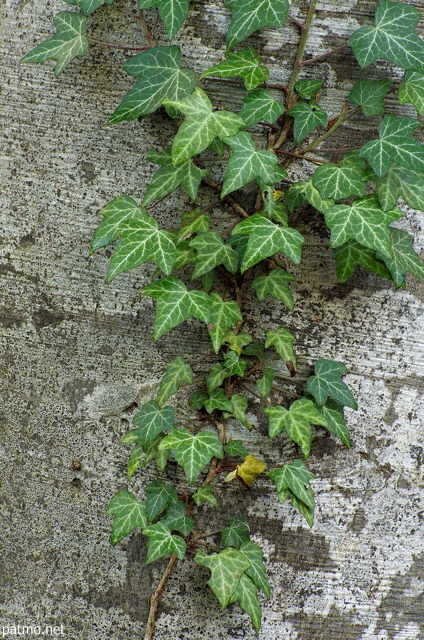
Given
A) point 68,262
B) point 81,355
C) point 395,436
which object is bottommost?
point 395,436

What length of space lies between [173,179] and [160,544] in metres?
0.90

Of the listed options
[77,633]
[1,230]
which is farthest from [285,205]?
[77,633]

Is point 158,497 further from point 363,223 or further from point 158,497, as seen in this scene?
point 363,223

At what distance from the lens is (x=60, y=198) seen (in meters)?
1.41

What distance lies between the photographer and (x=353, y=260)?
1.32 metres

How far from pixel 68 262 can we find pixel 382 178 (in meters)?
0.87

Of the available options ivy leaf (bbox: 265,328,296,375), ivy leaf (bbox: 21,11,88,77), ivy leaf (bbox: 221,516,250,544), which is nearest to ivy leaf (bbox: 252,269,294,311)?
ivy leaf (bbox: 265,328,296,375)

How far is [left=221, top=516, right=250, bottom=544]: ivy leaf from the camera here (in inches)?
52.6

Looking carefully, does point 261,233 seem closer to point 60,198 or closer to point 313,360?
point 313,360

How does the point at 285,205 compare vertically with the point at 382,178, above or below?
below

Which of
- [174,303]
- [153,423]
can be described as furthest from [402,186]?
[153,423]

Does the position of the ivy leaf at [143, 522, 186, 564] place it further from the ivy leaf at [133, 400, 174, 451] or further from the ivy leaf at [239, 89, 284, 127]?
the ivy leaf at [239, 89, 284, 127]

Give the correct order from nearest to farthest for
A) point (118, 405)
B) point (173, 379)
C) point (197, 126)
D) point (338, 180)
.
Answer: point (197, 126)
point (338, 180)
point (173, 379)
point (118, 405)

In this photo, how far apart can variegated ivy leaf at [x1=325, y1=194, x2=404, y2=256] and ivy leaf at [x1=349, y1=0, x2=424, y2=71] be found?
0.32 meters
